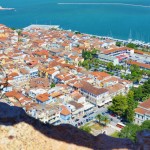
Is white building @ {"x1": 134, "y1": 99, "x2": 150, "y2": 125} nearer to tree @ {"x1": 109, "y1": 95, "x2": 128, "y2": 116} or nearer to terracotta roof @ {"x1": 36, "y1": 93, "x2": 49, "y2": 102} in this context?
tree @ {"x1": 109, "y1": 95, "x2": 128, "y2": 116}

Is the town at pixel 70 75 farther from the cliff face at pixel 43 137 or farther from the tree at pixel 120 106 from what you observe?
the cliff face at pixel 43 137

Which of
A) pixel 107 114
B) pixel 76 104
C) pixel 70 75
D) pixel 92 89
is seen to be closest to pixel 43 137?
pixel 76 104

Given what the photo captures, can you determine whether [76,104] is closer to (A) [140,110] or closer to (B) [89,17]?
(A) [140,110]

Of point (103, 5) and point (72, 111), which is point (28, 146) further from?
point (103, 5)

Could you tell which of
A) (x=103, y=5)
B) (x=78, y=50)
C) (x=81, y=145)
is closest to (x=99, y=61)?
(x=78, y=50)

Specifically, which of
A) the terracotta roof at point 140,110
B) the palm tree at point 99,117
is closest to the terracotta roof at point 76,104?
the palm tree at point 99,117

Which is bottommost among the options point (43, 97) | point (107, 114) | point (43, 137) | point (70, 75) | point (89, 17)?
point (89, 17)
